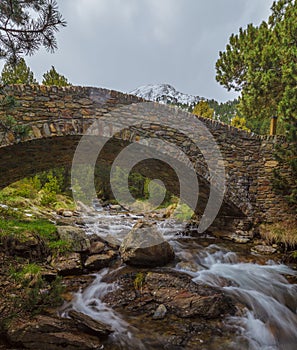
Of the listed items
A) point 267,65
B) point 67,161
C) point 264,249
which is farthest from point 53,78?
point 264,249

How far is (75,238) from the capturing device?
4.70 m

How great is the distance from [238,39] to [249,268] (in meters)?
7.56

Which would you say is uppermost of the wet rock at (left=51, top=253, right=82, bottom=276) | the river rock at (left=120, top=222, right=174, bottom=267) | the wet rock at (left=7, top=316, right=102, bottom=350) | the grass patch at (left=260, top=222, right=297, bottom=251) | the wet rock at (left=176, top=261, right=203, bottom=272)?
the grass patch at (left=260, top=222, right=297, bottom=251)

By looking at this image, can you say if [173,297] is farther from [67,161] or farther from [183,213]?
[183,213]

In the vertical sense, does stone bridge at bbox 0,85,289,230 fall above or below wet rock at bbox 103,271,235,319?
above

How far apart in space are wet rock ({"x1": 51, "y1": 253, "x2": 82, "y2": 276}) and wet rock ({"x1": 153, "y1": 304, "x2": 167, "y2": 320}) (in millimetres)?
1663

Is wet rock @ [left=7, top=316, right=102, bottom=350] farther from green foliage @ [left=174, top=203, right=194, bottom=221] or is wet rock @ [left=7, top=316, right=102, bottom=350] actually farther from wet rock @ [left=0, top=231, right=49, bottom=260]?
green foliage @ [left=174, top=203, right=194, bottom=221]

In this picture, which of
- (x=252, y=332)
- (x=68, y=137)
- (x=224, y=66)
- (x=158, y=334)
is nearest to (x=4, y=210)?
(x=68, y=137)

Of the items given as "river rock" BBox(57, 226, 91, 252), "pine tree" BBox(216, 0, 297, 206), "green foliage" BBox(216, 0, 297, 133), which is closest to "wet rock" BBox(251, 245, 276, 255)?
"pine tree" BBox(216, 0, 297, 206)

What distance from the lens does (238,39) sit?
8.14 meters

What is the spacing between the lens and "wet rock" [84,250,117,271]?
13.7 ft

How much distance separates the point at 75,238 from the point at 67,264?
29.9 inches

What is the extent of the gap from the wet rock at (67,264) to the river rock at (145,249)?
0.83 m

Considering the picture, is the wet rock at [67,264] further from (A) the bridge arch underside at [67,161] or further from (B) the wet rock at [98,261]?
(A) the bridge arch underside at [67,161]
